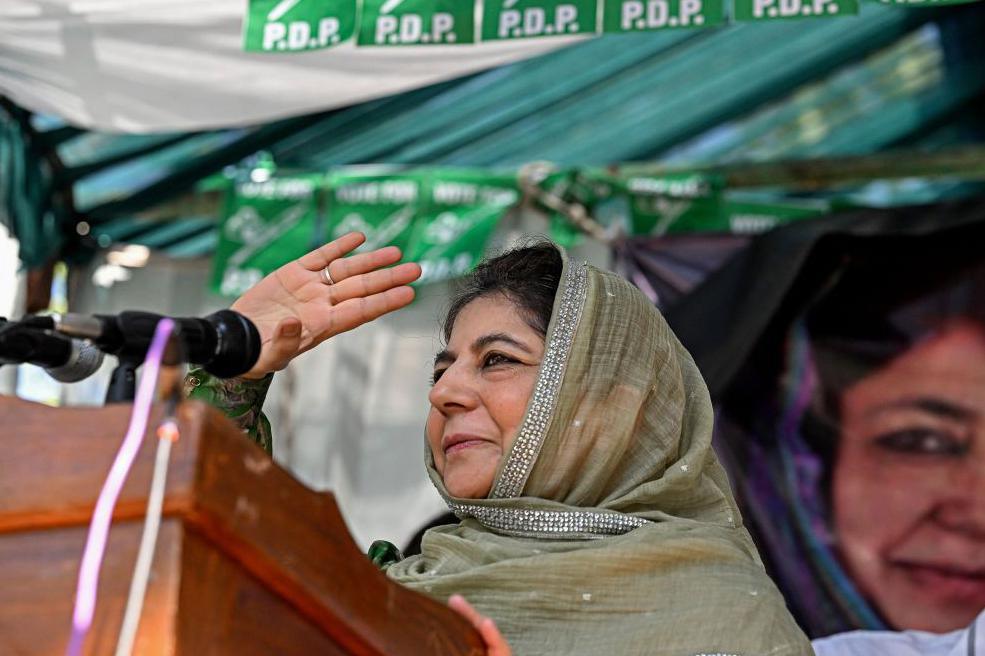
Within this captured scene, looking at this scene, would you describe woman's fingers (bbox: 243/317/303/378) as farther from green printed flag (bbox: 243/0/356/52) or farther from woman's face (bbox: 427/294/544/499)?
green printed flag (bbox: 243/0/356/52)

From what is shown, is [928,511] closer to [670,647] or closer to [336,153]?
[670,647]

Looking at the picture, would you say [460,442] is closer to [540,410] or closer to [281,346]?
[540,410]

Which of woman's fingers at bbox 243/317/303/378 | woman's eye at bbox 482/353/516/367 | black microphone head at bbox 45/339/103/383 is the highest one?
black microphone head at bbox 45/339/103/383

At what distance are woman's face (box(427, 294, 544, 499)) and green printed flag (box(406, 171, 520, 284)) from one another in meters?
2.33

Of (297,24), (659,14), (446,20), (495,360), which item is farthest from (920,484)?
(297,24)

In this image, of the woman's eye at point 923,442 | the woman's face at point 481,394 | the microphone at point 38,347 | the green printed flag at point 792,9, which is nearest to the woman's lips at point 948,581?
the woman's eye at point 923,442

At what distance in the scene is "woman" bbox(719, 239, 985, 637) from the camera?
3555mm

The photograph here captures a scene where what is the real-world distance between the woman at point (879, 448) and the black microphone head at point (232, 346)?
8.67 ft

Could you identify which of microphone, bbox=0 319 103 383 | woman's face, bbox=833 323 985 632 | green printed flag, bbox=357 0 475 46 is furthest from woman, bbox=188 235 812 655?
woman's face, bbox=833 323 985 632

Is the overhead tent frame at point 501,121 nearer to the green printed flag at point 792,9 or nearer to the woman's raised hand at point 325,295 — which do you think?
the green printed flag at point 792,9

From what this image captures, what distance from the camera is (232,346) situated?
1304 mm

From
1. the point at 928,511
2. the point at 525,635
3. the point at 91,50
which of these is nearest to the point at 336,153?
the point at 91,50

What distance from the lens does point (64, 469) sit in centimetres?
103

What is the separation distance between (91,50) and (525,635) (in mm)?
2548
